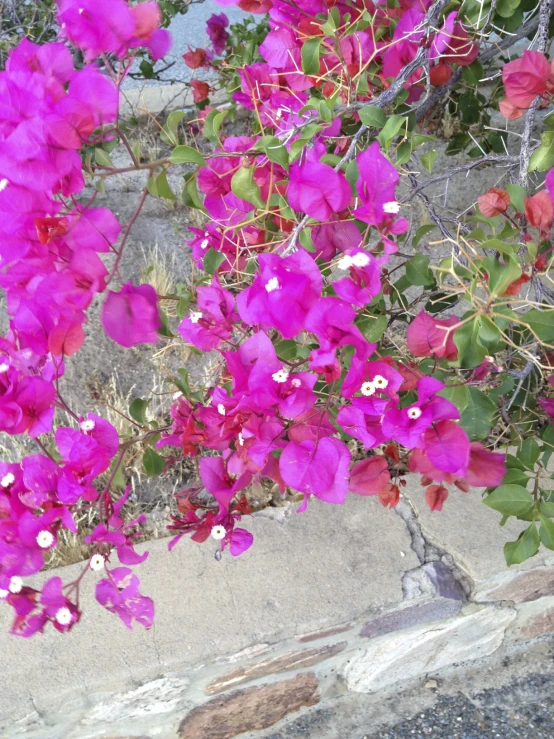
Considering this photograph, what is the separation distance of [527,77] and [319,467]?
52 centimetres

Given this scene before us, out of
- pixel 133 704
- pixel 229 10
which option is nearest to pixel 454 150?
pixel 133 704

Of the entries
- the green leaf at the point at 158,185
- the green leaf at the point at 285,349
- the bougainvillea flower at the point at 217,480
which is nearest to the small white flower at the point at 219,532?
the bougainvillea flower at the point at 217,480

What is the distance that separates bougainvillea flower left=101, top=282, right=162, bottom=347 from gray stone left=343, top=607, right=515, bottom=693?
89cm

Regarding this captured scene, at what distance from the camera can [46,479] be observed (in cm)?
78

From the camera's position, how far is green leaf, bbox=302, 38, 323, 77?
0.83 meters

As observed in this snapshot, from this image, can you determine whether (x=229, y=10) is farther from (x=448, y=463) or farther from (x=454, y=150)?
(x=448, y=463)

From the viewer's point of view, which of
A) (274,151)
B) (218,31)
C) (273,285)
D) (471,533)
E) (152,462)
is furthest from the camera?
(218,31)

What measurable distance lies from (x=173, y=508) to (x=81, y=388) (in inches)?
19.9

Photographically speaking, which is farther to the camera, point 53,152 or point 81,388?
Result: point 81,388

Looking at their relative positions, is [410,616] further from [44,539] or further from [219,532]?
[44,539]

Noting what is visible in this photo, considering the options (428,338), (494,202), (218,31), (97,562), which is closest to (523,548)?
(428,338)

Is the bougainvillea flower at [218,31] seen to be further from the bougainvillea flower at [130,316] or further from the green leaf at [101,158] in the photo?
the bougainvillea flower at [130,316]

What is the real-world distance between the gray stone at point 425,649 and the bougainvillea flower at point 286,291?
0.88 m

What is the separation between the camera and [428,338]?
769mm
